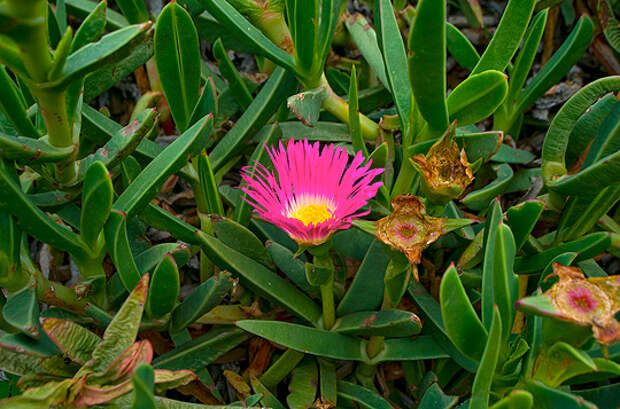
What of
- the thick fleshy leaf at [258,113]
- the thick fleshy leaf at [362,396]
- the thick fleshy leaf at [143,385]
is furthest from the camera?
the thick fleshy leaf at [258,113]

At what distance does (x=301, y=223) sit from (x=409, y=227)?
128 mm

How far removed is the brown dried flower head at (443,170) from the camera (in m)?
0.67

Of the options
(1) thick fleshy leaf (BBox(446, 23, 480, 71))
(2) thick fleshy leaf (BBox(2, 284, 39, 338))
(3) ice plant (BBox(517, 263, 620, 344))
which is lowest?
(2) thick fleshy leaf (BBox(2, 284, 39, 338))

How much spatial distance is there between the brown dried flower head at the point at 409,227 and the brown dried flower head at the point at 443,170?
0.9 inches

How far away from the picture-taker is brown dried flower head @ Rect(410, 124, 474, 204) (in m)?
0.67

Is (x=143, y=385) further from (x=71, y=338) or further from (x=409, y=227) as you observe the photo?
(x=409, y=227)

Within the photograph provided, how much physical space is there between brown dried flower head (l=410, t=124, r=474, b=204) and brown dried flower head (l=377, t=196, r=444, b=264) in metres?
0.02

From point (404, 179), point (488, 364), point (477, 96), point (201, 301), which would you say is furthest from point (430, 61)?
point (201, 301)

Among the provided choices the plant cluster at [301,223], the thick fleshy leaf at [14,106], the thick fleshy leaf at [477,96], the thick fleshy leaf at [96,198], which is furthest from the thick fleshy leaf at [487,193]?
the thick fleshy leaf at [14,106]

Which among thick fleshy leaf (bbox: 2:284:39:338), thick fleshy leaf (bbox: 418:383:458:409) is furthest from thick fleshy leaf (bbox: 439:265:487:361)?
thick fleshy leaf (bbox: 2:284:39:338)

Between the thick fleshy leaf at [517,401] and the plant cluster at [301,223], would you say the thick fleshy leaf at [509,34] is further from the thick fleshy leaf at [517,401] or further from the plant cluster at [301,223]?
the thick fleshy leaf at [517,401]

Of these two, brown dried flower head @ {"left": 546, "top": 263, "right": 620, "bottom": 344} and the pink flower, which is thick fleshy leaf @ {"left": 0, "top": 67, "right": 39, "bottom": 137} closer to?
the pink flower

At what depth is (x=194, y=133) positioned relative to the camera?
73 cm

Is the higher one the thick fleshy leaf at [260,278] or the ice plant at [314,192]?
the ice plant at [314,192]
